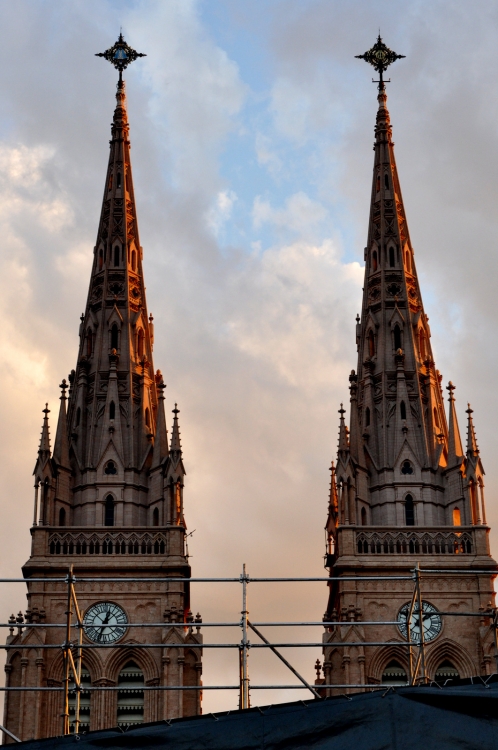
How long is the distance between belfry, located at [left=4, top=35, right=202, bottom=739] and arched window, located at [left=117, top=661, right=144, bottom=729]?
43mm

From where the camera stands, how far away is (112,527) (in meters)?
72.0

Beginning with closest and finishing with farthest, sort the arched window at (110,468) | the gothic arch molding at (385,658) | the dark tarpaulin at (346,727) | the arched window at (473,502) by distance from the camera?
the dark tarpaulin at (346,727)
the gothic arch molding at (385,658)
the arched window at (473,502)
the arched window at (110,468)

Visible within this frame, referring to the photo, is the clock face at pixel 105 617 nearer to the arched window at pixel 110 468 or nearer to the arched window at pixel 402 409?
the arched window at pixel 110 468

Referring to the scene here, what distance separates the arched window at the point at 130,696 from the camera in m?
68.2

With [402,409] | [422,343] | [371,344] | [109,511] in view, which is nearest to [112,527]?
[109,511]

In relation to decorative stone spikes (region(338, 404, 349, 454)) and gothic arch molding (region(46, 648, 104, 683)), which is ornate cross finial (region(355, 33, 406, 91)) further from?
gothic arch molding (region(46, 648, 104, 683))

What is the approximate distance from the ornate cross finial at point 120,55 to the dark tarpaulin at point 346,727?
64.3 m

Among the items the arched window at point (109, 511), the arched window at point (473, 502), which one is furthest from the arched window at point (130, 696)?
the arched window at point (473, 502)

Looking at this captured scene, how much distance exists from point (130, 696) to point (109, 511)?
9342 millimetres

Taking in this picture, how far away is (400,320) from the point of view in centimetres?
8081

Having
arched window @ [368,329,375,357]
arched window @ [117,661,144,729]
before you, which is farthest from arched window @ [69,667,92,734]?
arched window @ [368,329,375,357]

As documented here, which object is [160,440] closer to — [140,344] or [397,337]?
[140,344]

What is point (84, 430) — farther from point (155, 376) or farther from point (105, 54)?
point (105, 54)

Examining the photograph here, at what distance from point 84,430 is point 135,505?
16.9 feet
